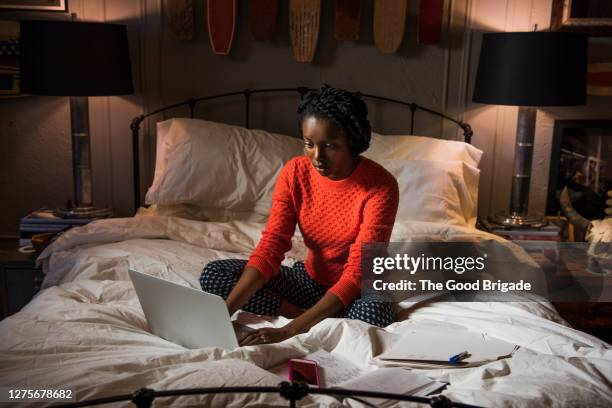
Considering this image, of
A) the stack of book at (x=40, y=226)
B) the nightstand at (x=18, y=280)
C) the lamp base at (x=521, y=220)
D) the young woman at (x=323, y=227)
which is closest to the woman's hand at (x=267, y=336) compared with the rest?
the young woman at (x=323, y=227)

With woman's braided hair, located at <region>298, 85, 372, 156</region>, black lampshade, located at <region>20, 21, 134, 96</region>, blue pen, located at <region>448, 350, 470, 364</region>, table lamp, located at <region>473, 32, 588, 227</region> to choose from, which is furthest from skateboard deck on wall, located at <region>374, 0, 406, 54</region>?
blue pen, located at <region>448, 350, 470, 364</region>

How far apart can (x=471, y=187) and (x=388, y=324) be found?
48.8 inches

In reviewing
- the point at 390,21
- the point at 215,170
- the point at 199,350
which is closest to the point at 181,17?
the point at 215,170

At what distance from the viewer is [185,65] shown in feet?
10.8

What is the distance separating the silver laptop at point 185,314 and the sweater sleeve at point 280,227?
1.03ft

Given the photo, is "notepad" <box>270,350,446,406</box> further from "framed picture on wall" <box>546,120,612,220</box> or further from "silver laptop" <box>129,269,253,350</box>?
"framed picture on wall" <box>546,120,612,220</box>

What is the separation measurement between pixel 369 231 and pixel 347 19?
150 cm

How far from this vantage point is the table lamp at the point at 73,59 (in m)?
2.79

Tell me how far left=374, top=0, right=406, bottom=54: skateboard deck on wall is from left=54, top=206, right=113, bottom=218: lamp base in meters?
1.47

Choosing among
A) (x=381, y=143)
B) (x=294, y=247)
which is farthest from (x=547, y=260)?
(x=294, y=247)

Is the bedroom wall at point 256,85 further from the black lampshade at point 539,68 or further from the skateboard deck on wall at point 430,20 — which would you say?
the black lampshade at point 539,68

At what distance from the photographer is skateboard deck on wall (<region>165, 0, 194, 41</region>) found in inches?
126

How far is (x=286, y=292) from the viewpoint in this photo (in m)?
2.16

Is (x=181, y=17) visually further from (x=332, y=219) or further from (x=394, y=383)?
(x=394, y=383)
